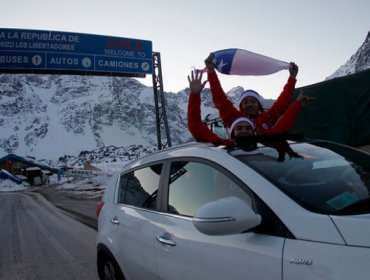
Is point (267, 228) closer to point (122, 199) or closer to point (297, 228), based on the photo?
point (297, 228)

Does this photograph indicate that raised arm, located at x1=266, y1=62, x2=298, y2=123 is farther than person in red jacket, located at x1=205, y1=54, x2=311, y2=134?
Yes

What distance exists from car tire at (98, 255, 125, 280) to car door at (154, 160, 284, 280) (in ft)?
2.93

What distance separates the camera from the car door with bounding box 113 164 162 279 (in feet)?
10.0

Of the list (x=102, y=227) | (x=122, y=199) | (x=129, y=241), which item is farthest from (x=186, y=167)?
→ (x=102, y=227)

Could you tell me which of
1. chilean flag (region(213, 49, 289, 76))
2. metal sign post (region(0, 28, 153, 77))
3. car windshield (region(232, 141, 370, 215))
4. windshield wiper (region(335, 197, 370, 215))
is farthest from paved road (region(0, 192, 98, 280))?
metal sign post (region(0, 28, 153, 77))

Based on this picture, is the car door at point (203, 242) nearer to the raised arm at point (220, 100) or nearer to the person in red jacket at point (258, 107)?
the person in red jacket at point (258, 107)

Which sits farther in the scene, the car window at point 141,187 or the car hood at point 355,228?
the car window at point 141,187

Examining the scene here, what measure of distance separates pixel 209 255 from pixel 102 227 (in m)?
1.95

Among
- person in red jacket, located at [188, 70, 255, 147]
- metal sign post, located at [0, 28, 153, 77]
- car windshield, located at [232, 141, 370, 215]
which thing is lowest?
car windshield, located at [232, 141, 370, 215]

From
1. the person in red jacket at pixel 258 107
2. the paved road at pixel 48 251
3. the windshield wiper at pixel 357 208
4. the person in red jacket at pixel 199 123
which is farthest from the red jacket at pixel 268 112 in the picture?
the paved road at pixel 48 251

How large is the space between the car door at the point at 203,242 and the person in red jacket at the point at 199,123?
72cm

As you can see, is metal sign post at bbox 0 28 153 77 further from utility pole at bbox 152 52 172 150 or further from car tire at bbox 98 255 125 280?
car tire at bbox 98 255 125 280

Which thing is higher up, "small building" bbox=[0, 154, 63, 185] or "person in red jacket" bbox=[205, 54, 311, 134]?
"person in red jacket" bbox=[205, 54, 311, 134]

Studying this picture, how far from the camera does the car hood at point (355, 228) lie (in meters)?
1.78
